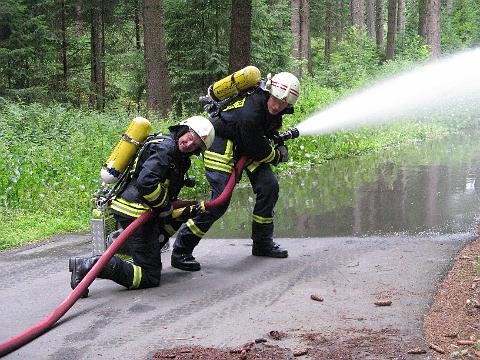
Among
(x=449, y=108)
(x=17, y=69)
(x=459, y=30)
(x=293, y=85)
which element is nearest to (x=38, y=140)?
(x=17, y=69)

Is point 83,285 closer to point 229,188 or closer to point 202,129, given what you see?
point 202,129

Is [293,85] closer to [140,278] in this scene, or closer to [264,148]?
[264,148]

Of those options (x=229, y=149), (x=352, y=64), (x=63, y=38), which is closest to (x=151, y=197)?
(x=229, y=149)

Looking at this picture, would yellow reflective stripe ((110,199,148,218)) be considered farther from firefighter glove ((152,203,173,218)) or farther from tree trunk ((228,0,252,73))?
tree trunk ((228,0,252,73))

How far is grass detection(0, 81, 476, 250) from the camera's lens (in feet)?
27.0

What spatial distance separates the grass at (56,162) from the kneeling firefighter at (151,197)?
109 inches

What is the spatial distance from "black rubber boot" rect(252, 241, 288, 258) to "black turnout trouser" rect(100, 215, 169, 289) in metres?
1.33

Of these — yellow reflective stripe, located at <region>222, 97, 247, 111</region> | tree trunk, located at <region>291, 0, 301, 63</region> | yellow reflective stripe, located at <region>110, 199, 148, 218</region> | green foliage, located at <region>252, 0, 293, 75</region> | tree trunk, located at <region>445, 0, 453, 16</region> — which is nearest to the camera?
yellow reflective stripe, located at <region>110, 199, 148, 218</region>

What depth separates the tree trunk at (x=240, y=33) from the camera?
41.1ft

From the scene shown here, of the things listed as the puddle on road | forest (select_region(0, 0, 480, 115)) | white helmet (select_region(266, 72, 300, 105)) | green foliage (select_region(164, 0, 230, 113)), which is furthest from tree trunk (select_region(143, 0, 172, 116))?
white helmet (select_region(266, 72, 300, 105))

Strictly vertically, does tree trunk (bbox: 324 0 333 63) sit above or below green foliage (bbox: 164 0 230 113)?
above

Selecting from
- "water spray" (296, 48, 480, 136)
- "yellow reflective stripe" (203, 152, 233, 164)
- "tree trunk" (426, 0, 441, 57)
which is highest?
"tree trunk" (426, 0, 441, 57)

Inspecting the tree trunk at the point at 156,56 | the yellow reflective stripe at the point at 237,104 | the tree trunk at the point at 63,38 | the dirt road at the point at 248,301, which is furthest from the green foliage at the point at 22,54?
the yellow reflective stripe at the point at 237,104

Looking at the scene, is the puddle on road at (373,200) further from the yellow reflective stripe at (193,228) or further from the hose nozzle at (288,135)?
the yellow reflective stripe at (193,228)
